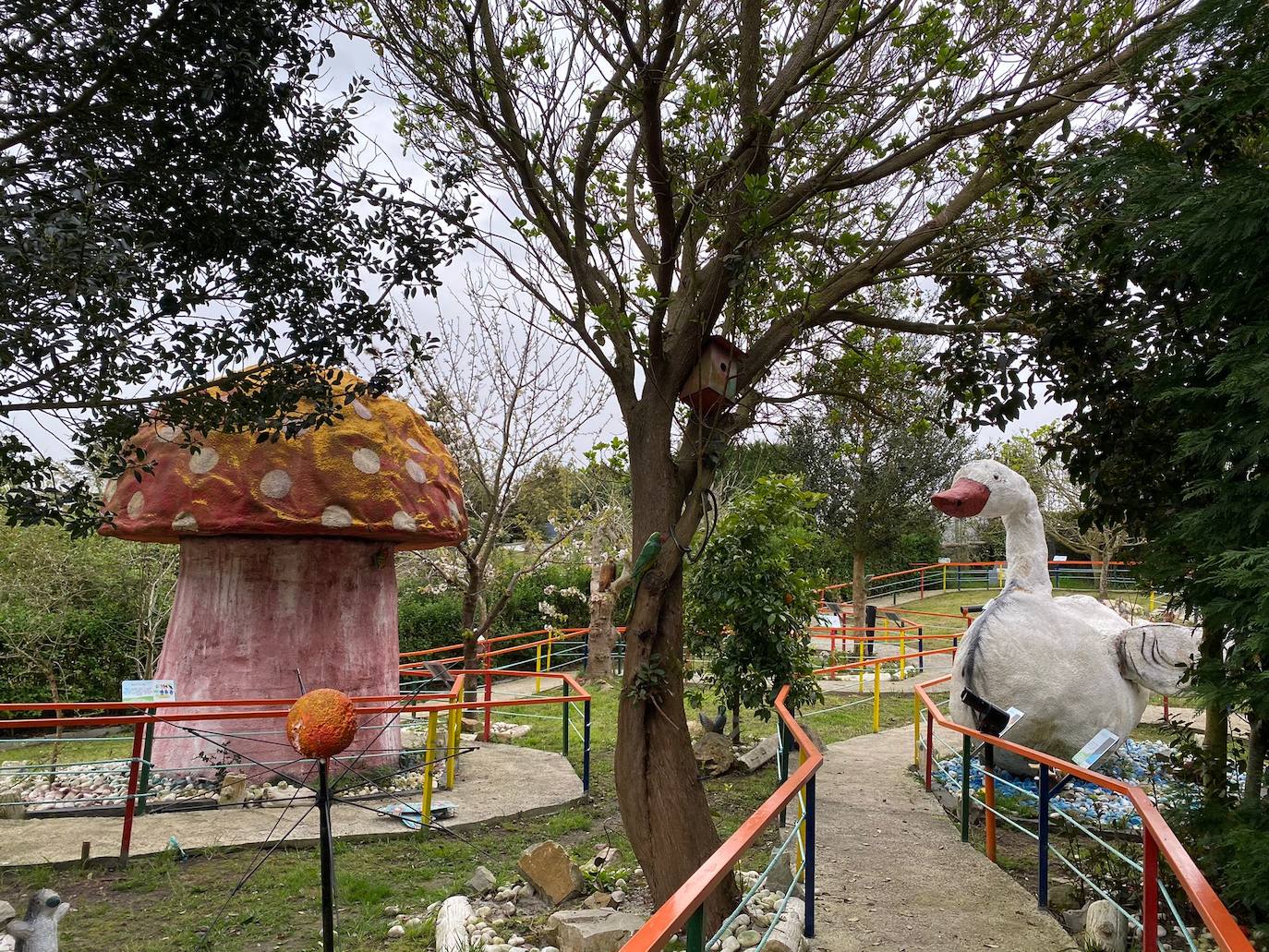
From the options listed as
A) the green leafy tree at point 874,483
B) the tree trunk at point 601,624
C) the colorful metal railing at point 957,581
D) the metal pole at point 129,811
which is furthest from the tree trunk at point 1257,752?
the colorful metal railing at point 957,581

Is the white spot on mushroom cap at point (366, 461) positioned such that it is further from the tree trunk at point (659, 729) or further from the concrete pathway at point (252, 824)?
the tree trunk at point (659, 729)

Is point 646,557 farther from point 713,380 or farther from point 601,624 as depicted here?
point 601,624

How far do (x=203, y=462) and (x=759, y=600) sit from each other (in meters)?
4.98

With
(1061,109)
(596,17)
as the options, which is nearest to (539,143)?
(596,17)

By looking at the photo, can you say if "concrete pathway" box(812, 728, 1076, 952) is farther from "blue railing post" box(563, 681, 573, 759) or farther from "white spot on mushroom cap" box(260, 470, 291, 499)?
"white spot on mushroom cap" box(260, 470, 291, 499)

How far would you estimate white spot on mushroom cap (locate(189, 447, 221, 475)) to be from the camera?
22.8 feet

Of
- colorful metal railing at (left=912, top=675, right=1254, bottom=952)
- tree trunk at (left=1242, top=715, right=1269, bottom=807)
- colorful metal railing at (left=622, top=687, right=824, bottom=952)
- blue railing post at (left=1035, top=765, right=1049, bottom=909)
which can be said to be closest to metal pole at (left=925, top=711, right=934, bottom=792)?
colorful metal railing at (left=912, top=675, right=1254, bottom=952)

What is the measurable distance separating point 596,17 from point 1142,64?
260 centimetres

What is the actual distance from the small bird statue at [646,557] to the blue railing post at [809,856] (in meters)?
1.27

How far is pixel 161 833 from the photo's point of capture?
6.09 m

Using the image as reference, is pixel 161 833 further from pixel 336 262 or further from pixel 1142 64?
pixel 1142 64

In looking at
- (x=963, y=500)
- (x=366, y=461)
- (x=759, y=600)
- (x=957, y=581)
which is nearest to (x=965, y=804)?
(x=963, y=500)

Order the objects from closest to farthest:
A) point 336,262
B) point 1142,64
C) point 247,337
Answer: point 1142,64 → point 247,337 → point 336,262

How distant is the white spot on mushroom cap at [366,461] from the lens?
7.31 metres
